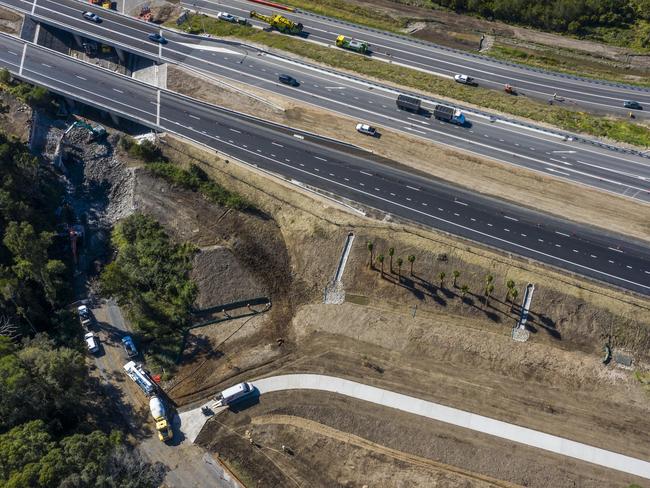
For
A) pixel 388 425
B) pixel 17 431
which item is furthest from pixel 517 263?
pixel 17 431

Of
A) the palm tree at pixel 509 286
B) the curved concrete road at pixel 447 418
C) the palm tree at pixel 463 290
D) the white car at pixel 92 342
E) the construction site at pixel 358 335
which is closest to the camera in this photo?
the curved concrete road at pixel 447 418

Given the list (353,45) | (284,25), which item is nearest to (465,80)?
(353,45)

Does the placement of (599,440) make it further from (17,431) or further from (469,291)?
(17,431)

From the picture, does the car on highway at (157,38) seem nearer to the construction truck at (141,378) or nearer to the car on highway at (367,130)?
the car on highway at (367,130)

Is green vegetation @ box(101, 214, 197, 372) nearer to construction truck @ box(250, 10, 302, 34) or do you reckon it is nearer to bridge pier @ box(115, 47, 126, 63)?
bridge pier @ box(115, 47, 126, 63)

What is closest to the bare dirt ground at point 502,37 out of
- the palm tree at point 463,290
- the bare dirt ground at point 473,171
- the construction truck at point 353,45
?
the construction truck at point 353,45

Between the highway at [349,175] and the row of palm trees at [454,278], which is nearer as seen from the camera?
the row of palm trees at [454,278]

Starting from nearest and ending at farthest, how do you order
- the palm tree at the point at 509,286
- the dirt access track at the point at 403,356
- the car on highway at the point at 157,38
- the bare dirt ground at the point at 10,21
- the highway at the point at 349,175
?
1. the dirt access track at the point at 403,356
2. the palm tree at the point at 509,286
3. the highway at the point at 349,175
4. the car on highway at the point at 157,38
5. the bare dirt ground at the point at 10,21

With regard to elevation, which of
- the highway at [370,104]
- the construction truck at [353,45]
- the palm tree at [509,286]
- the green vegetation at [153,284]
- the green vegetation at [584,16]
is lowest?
the green vegetation at [153,284]
